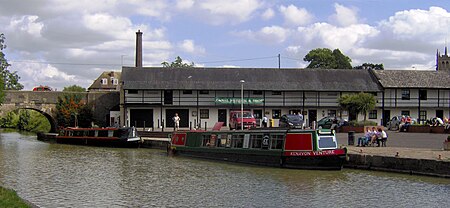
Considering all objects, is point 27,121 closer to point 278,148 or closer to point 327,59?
point 327,59

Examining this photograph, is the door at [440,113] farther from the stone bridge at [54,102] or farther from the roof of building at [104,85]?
the roof of building at [104,85]

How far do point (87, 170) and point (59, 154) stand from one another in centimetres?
872

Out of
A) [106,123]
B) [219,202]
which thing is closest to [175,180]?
[219,202]

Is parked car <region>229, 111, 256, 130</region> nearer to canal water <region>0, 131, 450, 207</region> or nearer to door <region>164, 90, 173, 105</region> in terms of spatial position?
door <region>164, 90, 173, 105</region>

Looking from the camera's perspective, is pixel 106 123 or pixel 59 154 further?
pixel 106 123

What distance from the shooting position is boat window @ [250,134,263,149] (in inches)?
949

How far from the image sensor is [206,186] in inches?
714

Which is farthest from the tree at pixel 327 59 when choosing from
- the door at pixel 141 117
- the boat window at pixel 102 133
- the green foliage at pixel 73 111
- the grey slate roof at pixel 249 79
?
the boat window at pixel 102 133

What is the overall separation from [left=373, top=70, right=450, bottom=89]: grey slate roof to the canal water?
1083 inches

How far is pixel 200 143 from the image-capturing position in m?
28.3

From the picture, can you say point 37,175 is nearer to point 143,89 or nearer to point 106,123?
point 143,89

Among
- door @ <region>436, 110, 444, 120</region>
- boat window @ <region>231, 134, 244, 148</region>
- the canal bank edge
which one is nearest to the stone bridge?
boat window @ <region>231, 134, 244, 148</region>

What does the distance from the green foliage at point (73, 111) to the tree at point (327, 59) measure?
38352 millimetres

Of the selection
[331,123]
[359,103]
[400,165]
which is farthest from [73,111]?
[400,165]
